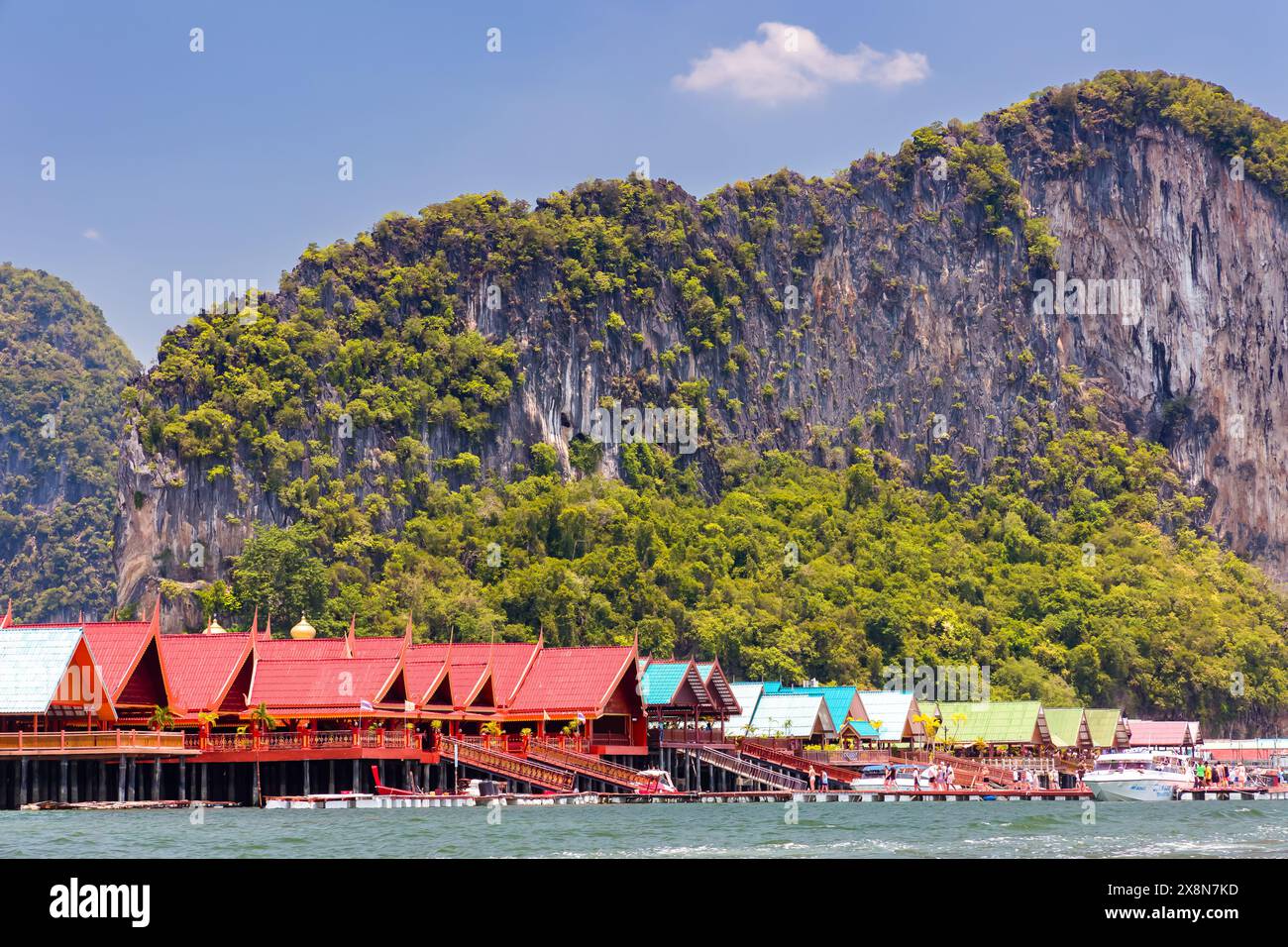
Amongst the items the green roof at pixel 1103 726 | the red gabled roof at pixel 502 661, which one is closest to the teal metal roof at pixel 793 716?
the red gabled roof at pixel 502 661

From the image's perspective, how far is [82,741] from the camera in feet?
201

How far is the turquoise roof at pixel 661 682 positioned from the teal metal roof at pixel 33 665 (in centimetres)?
3267

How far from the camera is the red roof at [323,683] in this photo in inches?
2726

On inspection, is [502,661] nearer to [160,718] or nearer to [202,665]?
[202,665]

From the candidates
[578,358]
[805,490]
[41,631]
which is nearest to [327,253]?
[578,358]

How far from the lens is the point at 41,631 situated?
62.0 metres

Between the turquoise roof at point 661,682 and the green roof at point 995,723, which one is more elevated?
the turquoise roof at point 661,682

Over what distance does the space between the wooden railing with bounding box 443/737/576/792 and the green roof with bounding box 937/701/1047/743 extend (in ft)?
165

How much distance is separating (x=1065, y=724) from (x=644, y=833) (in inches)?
3277

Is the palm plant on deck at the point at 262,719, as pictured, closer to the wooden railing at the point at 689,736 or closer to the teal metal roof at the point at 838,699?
the wooden railing at the point at 689,736

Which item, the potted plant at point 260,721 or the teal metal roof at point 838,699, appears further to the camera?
the teal metal roof at point 838,699

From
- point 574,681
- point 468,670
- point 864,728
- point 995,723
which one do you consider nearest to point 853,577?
point 995,723
